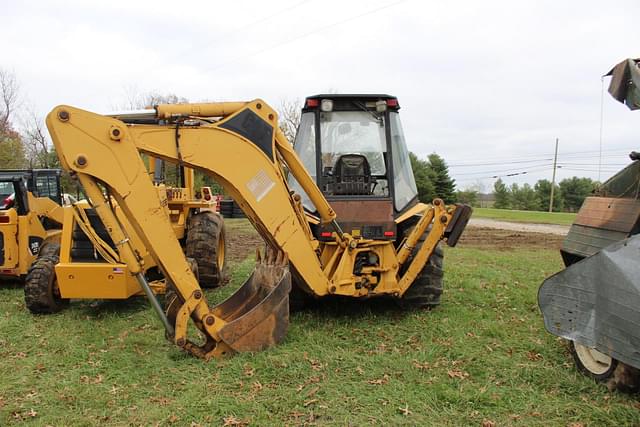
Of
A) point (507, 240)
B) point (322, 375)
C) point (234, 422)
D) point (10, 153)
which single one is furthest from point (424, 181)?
point (234, 422)

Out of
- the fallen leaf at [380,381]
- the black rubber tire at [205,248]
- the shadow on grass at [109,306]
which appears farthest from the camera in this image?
the black rubber tire at [205,248]

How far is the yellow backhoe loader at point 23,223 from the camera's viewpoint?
765 cm

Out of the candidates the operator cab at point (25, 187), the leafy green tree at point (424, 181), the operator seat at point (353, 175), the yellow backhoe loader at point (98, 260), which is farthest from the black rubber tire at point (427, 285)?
the leafy green tree at point (424, 181)

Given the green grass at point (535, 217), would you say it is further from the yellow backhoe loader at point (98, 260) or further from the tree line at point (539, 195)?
the yellow backhoe loader at point (98, 260)

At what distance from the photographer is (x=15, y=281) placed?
843cm

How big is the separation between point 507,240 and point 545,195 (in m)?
41.9

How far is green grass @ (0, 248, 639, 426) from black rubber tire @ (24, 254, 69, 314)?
0.50 feet

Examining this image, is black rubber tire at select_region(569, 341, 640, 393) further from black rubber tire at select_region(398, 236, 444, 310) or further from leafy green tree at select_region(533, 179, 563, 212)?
leafy green tree at select_region(533, 179, 563, 212)

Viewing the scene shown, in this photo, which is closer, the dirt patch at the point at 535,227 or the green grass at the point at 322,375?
the green grass at the point at 322,375

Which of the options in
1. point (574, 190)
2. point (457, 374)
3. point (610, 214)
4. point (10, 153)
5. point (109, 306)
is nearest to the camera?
point (457, 374)

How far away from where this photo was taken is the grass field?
355 cm

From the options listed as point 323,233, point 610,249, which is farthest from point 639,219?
point 323,233

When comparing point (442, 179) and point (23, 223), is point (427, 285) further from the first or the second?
point (442, 179)

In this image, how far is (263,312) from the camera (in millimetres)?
4602
